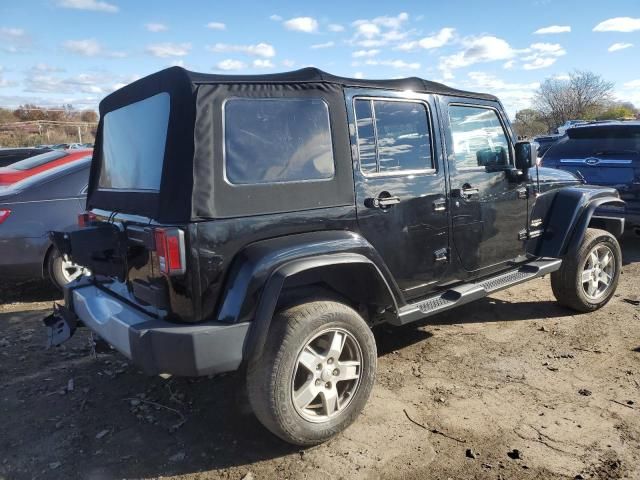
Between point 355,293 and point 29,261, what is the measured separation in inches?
147

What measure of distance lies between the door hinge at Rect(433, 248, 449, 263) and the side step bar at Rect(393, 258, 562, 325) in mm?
257

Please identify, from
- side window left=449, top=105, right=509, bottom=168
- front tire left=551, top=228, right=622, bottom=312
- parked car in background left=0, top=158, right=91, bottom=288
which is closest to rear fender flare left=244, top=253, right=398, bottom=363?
side window left=449, top=105, right=509, bottom=168

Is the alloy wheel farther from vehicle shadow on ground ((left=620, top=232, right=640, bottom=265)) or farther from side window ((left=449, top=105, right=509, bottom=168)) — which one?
vehicle shadow on ground ((left=620, top=232, right=640, bottom=265))

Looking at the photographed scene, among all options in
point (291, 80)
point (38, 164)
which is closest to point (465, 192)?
point (291, 80)

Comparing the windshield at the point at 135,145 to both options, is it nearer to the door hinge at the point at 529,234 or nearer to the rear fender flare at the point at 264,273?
the rear fender flare at the point at 264,273

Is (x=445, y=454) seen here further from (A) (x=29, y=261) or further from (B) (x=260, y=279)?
(A) (x=29, y=261)

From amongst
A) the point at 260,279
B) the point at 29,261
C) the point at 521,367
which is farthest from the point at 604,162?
the point at 29,261

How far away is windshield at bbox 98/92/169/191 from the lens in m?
2.90

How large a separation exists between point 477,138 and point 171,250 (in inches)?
106

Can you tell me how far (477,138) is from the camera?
414 cm

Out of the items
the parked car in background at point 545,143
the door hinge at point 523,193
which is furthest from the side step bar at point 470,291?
the parked car in background at point 545,143

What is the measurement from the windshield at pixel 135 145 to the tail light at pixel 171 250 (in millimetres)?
452

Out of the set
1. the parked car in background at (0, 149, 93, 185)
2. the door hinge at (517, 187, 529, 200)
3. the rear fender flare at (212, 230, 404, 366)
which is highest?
the parked car in background at (0, 149, 93, 185)

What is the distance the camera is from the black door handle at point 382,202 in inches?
127
